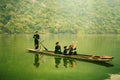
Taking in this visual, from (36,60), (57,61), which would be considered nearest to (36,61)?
(36,60)

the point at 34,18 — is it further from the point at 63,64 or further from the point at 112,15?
the point at 63,64

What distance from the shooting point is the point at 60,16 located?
36438 millimetres

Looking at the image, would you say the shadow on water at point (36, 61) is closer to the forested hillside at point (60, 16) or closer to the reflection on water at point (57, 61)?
the reflection on water at point (57, 61)

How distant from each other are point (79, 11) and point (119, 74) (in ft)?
93.0

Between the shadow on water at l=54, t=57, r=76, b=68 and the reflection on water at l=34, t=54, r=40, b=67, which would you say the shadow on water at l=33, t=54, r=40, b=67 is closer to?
the reflection on water at l=34, t=54, r=40, b=67

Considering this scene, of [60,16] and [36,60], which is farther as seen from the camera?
[60,16]


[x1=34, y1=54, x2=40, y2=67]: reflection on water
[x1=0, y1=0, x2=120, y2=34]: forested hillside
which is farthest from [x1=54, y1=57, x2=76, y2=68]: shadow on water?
[x1=0, y1=0, x2=120, y2=34]: forested hillside

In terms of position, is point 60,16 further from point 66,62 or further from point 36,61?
point 66,62

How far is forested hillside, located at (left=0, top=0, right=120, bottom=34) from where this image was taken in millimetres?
34469

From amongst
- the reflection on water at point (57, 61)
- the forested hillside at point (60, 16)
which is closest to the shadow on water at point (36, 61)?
the reflection on water at point (57, 61)

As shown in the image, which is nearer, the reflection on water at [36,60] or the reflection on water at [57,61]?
the reflection on water at [57,61]

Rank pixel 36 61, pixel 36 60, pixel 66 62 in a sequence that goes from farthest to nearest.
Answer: pixel 36 60, pixel 36 61, pixel 66 62

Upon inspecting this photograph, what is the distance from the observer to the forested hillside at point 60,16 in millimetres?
34469

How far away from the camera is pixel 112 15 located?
126ft
